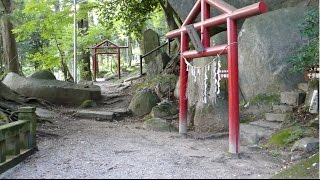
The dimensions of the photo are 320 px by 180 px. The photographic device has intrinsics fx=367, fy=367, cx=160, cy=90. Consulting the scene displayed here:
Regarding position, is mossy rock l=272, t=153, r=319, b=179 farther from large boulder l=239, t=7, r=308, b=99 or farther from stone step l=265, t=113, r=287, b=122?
large boulder l=239, t=7, r=308, b=99

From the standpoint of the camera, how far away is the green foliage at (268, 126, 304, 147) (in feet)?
20.9

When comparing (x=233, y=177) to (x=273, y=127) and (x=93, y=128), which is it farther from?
(x=93, y=128)

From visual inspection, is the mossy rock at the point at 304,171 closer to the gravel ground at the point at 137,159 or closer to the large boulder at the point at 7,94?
the gravel ground at the point at 137,159

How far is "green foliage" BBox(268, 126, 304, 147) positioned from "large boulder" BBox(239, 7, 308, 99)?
1.78 meters

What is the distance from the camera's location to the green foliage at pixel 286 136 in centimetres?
637

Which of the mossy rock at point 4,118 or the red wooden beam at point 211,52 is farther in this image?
the mossy rock at point 4,118

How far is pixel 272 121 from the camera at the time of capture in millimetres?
7641

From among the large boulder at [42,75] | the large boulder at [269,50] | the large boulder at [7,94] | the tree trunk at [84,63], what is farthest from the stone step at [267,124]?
the tree trunk at [84,63]

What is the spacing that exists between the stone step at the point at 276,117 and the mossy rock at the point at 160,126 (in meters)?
2.19

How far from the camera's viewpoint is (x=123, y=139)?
7758 millimetres

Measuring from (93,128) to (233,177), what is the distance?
200 inches

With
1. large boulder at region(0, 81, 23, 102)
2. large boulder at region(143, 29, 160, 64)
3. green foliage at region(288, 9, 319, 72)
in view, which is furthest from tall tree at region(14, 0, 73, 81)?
green foliage at region(288, 9, 319, 72)

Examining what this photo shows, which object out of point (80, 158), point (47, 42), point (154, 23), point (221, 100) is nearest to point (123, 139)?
point (80, 158)

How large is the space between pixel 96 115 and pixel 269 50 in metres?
5.19
